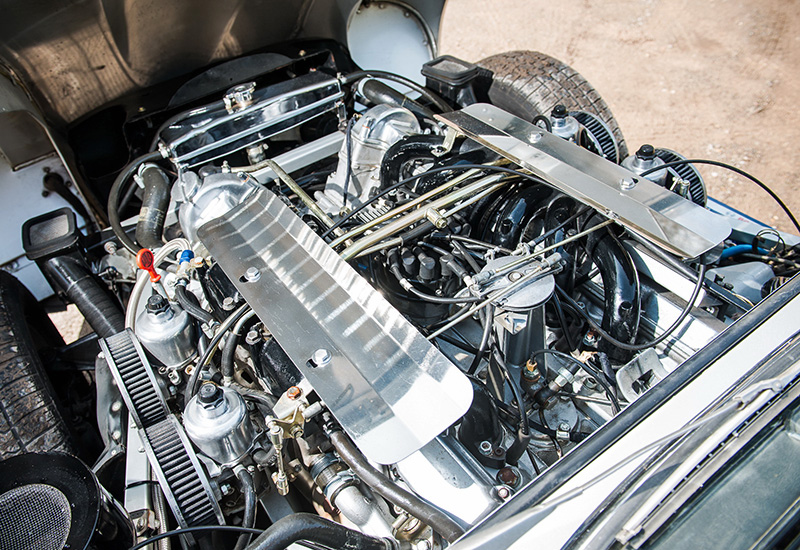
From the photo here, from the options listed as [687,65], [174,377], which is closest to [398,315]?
[174,377]

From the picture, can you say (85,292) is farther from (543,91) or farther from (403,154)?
(543,91)

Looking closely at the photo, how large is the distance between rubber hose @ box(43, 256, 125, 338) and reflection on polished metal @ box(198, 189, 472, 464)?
59 centimetres

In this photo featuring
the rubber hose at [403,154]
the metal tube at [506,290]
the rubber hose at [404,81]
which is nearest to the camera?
the metal tube at [506,290]

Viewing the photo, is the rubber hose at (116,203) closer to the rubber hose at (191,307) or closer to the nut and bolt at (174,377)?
the rubber hose at (191,307)

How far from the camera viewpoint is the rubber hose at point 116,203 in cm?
197

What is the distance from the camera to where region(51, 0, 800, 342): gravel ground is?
3783 mm

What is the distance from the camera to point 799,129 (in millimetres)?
3980

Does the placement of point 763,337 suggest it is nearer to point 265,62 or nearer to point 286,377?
point 286,377

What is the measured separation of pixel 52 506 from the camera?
1.04 m

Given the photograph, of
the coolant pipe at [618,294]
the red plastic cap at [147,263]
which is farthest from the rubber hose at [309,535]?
the red plastic cap at [147,263]

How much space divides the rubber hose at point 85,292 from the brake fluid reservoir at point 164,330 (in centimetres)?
46

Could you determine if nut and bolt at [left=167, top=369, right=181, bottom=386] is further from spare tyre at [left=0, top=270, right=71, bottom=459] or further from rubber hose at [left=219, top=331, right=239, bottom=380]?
spare tyre at [left=0, top=270, right=71, bottom=459]

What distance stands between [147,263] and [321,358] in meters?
0.73

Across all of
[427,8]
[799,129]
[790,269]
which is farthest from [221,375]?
[799,129]
